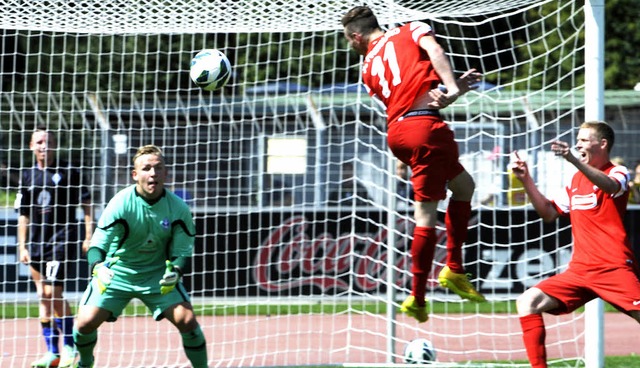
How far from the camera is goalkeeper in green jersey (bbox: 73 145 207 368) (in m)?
7.78

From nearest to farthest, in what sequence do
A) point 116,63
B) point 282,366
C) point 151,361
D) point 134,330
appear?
point 282,366
point 151,361
point 134,330
point 116,63

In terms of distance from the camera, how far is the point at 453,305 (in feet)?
45.2

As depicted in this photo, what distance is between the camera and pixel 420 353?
932cm

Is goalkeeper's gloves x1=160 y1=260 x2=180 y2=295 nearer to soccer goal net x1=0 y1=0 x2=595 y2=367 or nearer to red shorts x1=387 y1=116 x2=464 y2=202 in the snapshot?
red shorts x1=387 y1=116 x2=464 y2=202

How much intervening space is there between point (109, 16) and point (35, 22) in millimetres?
604

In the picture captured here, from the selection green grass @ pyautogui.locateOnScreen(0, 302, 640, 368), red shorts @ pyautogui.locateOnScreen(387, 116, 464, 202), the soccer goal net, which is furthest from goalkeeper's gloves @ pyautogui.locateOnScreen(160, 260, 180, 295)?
green grass @ pyautogui.locateOnScreen(0, 302, 640, 368)

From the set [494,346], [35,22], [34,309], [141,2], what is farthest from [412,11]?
[34,309]

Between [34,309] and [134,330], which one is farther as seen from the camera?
[34,309]

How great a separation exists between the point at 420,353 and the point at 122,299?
2.71m

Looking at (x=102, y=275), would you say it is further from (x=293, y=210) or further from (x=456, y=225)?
(x=293, y=210)

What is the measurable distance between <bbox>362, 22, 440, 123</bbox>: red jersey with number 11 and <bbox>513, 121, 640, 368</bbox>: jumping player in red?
84 cm

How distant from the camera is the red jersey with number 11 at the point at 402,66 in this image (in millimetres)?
6668

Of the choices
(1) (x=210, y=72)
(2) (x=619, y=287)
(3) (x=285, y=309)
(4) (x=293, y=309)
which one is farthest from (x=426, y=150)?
(4) (x=293, y=309)

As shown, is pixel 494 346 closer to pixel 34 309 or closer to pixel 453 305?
pixel 453 305
